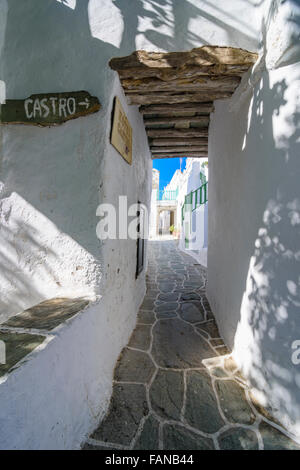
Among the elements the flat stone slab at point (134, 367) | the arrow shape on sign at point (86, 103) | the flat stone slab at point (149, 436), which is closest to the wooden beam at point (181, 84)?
the arrow shape on sign at point (86, 103)

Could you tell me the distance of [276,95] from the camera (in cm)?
210

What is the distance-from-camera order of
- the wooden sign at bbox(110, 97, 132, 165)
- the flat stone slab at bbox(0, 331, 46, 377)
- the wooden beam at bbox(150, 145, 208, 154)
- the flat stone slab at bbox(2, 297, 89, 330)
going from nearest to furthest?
the flat stone slab at bbox(0, 331, 46, 377), the flat stone slab at bbox(2, 297, 89, 330), the wooden sign at bbox(110, 97, 132, 165), the wooden beam at bbox(150, 145, 208, 154)

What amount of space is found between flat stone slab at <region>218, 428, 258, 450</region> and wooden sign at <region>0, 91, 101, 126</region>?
3.78 meters

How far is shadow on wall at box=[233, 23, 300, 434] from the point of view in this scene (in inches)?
76.2

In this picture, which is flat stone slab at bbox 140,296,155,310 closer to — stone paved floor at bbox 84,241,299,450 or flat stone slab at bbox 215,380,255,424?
stone paved floor at bbox 84,241,299,450

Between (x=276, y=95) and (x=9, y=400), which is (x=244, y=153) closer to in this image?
(x=276, y=95)

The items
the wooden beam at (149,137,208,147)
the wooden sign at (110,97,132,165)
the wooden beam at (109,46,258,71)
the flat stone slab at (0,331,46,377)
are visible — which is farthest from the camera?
the wooden beam at (149,137,208,147)

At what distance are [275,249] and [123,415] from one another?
96.7 inches

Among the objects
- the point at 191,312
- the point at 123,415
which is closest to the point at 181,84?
the point at 123,415

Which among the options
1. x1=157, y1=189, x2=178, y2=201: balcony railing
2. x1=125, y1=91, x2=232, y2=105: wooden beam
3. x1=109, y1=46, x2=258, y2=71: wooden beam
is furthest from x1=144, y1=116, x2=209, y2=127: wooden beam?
x1=157, y1=189, x2=178, y2=201: balcony railing

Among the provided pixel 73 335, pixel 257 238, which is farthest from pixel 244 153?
pixel 73 335

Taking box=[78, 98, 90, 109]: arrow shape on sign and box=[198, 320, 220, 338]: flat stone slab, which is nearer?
box=[78, 98, 90, 109]: arrow shape on sign

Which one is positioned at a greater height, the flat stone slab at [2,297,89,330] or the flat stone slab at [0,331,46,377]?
the flat stone slab at [2,297,89,330]

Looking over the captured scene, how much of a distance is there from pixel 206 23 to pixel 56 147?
2.36 metres
